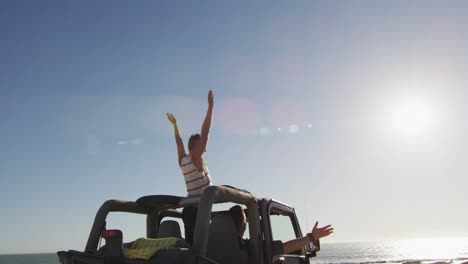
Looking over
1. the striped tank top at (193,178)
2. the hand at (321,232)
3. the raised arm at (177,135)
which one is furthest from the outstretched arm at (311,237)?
the raised arm at (177,135)

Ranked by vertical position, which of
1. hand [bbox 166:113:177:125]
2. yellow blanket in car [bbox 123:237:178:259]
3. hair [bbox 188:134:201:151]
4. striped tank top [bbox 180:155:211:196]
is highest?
hand [bbox 166:113:177:125]

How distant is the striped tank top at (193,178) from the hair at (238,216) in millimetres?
547

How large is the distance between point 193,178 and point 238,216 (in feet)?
2.53

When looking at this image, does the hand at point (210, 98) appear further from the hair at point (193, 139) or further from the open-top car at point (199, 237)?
the open-top car at point (199, 237)

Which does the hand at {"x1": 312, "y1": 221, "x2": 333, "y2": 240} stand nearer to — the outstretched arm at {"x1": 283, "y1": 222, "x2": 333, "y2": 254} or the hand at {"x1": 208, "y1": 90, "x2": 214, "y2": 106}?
the outstretched arm at {"x1": 283, "y1": 222, "x2": 333, "y2": 254}

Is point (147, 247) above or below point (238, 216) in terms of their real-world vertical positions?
below

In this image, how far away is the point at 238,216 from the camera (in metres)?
4.90

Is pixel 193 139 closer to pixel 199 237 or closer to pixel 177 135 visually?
pixel 177 135

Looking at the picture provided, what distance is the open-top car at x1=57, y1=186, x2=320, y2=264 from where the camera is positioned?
3723mm

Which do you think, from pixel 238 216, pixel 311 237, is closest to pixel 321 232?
pixel 311 237

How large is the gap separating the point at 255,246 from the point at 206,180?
1145mm

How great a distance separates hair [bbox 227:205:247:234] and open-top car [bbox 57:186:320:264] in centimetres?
8

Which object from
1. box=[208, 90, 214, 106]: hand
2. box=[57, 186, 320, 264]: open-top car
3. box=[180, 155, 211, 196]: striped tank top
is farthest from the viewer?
box=[208, 90, 214, 106]: hand

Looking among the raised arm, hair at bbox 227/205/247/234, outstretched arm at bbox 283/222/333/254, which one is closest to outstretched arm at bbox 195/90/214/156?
hair at bbox 227/205/247/234
